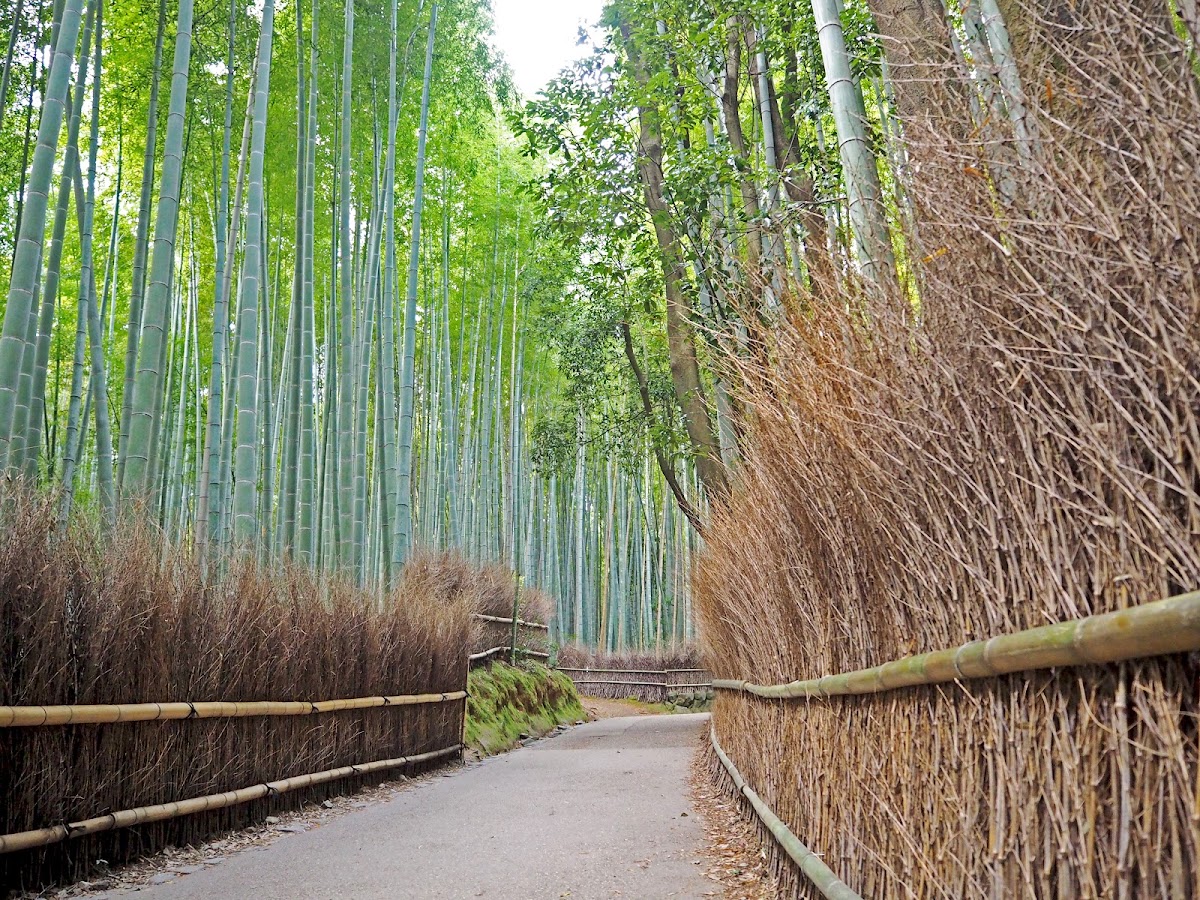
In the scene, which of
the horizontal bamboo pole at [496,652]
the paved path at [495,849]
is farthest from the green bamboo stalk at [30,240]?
the horizontal bamboo pole at [496,652]

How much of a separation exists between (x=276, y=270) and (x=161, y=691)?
750 cm

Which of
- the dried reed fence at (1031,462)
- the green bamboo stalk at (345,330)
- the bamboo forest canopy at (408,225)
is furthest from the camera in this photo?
the green bamboo stalk at (345,330)

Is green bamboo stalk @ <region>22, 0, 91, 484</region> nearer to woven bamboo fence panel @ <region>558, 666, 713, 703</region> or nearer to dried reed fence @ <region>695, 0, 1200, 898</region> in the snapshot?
dried reed fence @ <region>695, 0, 1200, 898</region>

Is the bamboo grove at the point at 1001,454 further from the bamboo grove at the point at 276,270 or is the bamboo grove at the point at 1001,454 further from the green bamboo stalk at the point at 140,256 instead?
the green bamboo stalk at the point at 140,256

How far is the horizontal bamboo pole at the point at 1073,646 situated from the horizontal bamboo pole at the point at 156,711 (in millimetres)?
2590

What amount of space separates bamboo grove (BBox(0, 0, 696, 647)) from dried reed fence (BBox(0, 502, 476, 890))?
1.15ft

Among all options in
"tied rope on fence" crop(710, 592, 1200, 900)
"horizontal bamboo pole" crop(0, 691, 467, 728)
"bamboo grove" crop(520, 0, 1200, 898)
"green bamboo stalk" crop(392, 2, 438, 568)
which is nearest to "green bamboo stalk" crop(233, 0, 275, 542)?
"horizontal bamboo pole" crop(0, 691, 467, 728)

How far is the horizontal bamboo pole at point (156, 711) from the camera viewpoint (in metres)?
2.93

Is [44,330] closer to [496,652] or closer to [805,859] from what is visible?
[805,859]

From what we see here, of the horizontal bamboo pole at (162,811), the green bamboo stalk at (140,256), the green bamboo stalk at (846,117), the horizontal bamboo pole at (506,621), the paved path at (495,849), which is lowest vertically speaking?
the paved path at (495,849)

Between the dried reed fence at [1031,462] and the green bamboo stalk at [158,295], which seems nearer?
the dried reed fence at [1031,462]

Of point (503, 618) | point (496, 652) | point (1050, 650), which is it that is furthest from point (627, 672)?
point (1050, 650)

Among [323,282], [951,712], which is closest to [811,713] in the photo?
[951,712]

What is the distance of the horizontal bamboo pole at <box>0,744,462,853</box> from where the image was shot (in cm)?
287
